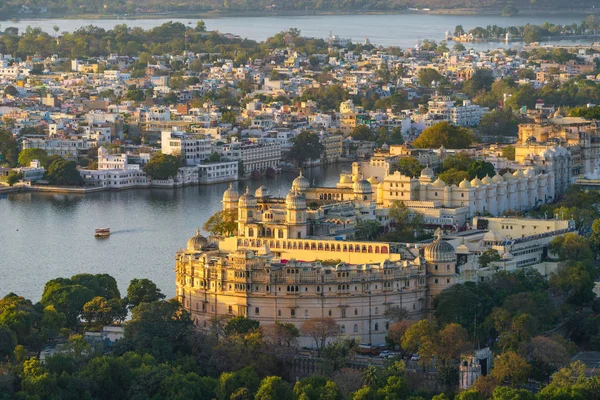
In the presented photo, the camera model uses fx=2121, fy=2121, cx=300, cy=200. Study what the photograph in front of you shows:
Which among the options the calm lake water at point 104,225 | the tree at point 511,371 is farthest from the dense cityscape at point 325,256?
the calm lake water at point 104,225

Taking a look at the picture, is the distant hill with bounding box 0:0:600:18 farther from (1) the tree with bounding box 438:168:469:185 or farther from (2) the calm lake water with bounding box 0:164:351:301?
(1) the tree with bounding box 438:168:469:185

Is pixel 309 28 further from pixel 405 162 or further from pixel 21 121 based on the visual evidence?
pixel 405 162

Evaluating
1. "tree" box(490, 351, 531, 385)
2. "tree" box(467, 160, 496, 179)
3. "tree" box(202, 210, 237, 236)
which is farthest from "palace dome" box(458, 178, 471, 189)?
"tree" box(490, 351, 531, 385)

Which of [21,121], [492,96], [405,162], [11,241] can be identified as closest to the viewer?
[11,241]

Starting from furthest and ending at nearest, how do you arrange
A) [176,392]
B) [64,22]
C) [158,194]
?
[64,22] → [158,194] → [176,392]

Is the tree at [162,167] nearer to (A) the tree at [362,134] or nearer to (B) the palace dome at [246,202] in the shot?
(A) the tree at [362,134]

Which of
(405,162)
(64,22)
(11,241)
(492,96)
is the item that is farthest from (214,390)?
(64,22)

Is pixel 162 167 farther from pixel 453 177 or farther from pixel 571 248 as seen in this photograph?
pixel 571 248
